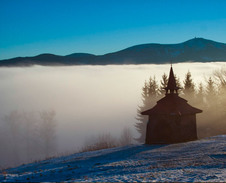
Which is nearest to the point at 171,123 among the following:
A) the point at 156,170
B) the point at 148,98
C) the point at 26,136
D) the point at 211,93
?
the point at 156,170

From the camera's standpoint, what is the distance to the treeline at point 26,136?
243ft

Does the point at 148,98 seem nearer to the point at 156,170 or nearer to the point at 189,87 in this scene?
the point at 189,87

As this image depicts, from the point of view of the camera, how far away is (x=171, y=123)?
30.2m

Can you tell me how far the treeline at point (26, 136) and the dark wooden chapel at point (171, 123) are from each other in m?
49.0

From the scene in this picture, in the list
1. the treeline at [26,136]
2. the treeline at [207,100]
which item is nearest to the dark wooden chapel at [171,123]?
the treeline at [207,100]

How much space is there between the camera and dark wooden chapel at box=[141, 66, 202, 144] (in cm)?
3012

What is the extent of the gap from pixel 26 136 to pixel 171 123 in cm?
5673

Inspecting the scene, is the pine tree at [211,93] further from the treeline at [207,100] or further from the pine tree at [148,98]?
the pine tree at [148,98]

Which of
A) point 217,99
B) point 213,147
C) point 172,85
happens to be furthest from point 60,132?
point 213,147

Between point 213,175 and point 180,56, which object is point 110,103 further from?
point 213,175

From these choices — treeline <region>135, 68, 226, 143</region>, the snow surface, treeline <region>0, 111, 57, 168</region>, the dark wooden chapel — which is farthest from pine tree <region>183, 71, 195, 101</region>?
treeline <region>0, 111, 57, 168</region>

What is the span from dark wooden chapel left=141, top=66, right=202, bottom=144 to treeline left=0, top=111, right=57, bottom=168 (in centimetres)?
4902

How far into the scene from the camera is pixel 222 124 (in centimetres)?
4731

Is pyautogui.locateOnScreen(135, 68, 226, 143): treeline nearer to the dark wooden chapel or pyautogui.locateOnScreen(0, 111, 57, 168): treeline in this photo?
the dark wooden chapel
